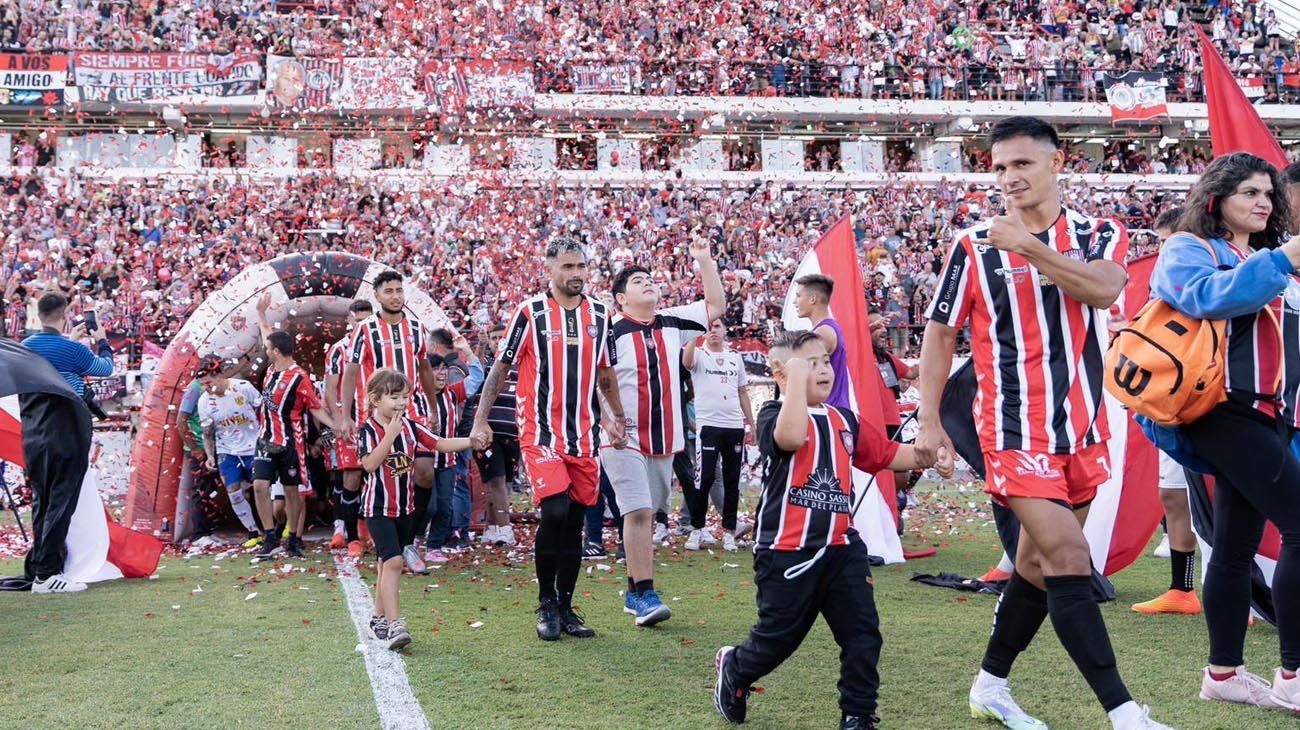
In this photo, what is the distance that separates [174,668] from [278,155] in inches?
1078

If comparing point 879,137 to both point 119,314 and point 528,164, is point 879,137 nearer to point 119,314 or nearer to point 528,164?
point 528,164

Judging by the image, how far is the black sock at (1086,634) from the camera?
10.9ft

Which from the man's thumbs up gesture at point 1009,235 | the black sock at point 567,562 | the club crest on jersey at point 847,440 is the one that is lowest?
the black sock at point 567,562

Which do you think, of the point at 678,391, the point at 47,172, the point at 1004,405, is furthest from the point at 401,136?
the point at 1004,405

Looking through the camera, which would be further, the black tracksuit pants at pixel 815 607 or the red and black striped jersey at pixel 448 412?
the red and black striped jersey at pixel 448 412

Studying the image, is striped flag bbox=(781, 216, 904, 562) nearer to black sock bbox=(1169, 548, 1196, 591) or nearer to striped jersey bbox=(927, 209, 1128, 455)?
black sock bbox=(1169, 548, 1196, 591)

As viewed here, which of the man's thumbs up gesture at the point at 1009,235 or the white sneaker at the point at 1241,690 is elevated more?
the man's thumbs up gesture at the point at 1009,235

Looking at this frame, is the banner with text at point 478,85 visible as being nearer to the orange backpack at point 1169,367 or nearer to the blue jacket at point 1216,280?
the blue jacket at point 1216,280

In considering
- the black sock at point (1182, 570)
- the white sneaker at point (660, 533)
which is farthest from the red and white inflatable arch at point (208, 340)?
the black sock at point (1182, 570)

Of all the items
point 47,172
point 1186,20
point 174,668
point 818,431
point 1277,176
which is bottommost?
point 174,668

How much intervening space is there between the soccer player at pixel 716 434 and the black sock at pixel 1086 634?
5.24 meters

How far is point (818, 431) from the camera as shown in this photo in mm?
3830

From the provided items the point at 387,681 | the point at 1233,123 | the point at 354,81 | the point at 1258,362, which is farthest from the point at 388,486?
the point at 354,81

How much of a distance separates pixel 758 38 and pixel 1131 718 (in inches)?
1147
